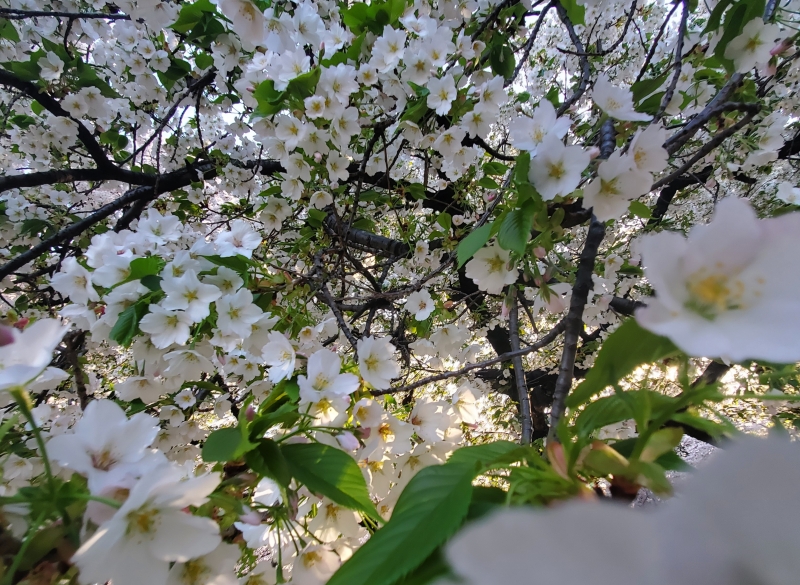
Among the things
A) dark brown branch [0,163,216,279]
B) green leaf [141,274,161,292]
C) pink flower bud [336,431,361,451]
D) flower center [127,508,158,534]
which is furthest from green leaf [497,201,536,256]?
dark brown branch [0,163,216,279]

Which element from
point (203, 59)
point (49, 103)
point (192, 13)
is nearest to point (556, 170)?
point (192, 13)

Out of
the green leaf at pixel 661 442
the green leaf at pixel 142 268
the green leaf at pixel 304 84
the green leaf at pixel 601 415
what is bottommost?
the green leaf at pixel 661 442

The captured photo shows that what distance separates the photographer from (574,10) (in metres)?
1.13

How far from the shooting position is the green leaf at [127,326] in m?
0.75

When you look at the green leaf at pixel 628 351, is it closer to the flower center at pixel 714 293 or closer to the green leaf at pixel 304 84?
the flower center at pixel 714 293

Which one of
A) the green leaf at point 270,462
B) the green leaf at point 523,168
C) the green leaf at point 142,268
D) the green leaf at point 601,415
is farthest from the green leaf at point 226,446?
the green leaf at point 523,168

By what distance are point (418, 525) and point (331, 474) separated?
7.3 inches

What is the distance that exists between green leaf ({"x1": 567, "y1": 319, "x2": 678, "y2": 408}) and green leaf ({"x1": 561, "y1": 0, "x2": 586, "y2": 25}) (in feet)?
3.87

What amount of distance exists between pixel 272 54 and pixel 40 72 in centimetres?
126

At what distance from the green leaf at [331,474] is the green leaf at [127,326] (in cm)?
46

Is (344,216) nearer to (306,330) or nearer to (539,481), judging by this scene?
(306,330)

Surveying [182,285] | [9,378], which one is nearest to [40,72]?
[182,285]

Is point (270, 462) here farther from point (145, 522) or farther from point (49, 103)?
point (49, 103)

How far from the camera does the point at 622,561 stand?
0.53 ft
